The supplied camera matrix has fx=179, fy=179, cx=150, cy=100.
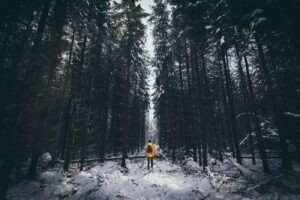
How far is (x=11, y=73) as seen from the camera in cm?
906

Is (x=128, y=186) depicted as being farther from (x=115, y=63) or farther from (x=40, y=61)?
(x=115, y=63)

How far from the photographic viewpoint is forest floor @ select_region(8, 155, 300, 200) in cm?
869

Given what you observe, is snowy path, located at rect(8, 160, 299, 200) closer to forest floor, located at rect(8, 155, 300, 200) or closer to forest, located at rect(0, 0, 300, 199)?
forest floor, located at rect(8, 155, 300, 200)

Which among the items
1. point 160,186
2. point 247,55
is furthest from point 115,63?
point 160,186

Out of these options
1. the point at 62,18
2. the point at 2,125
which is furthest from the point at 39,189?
the point at 62,18

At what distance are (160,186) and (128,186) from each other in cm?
181

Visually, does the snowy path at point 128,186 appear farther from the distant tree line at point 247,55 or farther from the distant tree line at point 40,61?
the distant tree line at point 247,55

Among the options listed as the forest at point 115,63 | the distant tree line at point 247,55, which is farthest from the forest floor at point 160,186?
the distant tree line at point 247,55

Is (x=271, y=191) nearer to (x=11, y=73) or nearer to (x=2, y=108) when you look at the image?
(x=2, y=108)

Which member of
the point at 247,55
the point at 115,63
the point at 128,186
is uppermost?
the point at 115,63

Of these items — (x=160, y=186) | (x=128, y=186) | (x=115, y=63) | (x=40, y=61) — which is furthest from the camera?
(x=115, y=63)

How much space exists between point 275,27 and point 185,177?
31.4 ft

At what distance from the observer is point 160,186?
9.93 metres

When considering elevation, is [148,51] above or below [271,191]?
above
